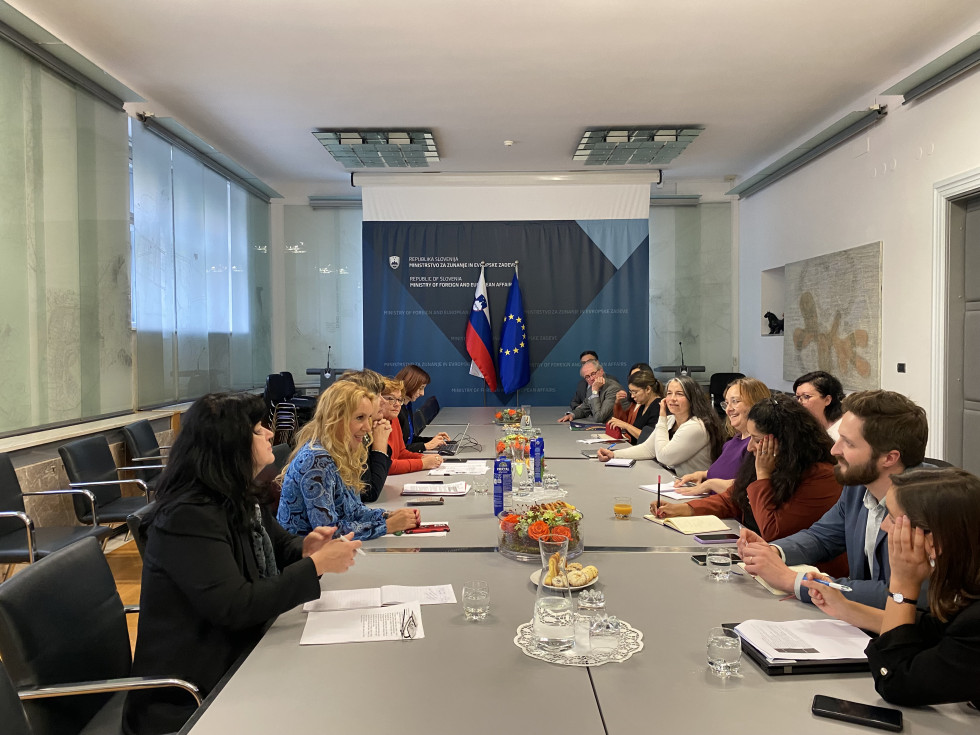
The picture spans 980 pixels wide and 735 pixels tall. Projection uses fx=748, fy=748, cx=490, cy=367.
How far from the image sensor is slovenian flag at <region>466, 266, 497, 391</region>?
358 inches

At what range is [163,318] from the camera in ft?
21.2

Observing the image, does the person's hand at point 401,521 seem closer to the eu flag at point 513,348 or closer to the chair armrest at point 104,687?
the chair armrest at point 104,687

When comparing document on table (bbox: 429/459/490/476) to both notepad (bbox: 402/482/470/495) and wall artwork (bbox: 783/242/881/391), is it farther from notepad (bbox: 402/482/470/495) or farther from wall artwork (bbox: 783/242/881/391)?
wall artwork (bbox: 783/242/881/391)

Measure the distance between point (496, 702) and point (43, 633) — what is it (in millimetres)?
1095

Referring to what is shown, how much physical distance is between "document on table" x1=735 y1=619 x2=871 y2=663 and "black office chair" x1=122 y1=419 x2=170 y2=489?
4.17 metres

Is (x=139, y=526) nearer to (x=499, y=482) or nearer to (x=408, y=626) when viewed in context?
(x=408, y=626)

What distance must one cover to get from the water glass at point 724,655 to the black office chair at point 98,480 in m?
3.47

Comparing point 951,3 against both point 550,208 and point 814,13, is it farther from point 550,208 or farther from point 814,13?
point 550,208

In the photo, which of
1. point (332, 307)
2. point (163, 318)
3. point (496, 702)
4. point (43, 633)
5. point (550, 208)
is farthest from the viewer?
point (332, 307)

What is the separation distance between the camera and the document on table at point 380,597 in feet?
6.52

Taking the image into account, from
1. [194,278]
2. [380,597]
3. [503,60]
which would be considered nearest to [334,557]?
[380,597]

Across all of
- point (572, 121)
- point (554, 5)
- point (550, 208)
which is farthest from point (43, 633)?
point (550, 208)

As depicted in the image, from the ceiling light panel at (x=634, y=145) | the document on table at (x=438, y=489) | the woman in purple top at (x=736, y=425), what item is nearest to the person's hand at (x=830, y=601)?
the woman in purple top at (x=736, y=425)

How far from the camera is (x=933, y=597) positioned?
1421 millimetres
